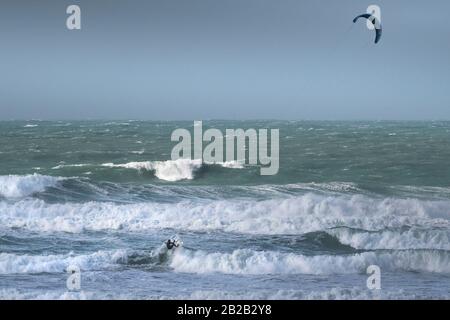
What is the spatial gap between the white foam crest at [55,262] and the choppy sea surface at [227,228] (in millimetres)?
36

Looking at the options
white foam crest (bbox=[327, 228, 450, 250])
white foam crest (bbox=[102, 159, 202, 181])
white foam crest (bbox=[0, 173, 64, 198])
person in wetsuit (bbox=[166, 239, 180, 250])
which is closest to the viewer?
person in wetsuit (bbox=[166, 239, 180, 250])

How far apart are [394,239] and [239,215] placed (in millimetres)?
4340

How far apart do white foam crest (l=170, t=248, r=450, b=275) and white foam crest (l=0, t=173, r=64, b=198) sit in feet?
29.7

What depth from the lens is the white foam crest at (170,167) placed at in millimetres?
26047

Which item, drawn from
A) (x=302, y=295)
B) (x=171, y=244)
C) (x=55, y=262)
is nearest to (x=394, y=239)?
(x=171, y=244)

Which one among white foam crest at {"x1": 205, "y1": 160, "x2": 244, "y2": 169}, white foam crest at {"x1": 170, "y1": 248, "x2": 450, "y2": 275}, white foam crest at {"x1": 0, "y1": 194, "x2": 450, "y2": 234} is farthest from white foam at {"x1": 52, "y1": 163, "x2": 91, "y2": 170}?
white foam crest at {"x1": 170, "y1": 248, "x2": 450, "y2": 275}

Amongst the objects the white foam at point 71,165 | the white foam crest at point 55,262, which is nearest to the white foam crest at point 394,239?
the white foam crest at point 55,262

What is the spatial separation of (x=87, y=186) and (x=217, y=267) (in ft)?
33.3

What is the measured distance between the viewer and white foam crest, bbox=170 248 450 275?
39.9ft

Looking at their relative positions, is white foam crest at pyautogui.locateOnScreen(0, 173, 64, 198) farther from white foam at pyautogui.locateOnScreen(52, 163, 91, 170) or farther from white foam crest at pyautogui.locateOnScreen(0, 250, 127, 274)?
white foam crest at pyautogui.locateOnScreen(0, 250, 127, 274)

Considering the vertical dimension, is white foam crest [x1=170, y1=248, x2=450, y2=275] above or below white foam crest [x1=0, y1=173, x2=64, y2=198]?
below

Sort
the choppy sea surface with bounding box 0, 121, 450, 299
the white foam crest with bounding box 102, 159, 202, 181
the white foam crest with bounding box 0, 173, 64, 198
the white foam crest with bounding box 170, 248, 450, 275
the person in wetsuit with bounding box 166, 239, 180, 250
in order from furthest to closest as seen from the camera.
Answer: the white foam crest with bounding box 102, 159, 202, 181
the white foam crest with bounding box 0, 173, 64, 198
the person in wetsuit with bounding box 166, 239, 180, 250
the white foam crest with bounding box 170, 248, 450, 275
the choppy sea surface with bounding box 0, 121, 450, 299
